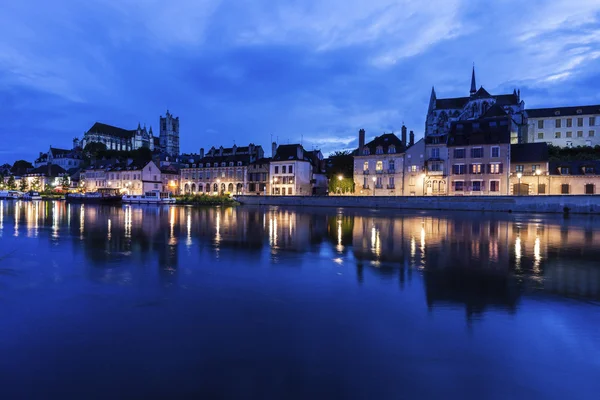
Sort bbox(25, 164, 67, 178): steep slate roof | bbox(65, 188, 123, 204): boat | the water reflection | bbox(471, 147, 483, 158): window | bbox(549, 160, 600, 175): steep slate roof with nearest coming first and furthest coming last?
the water reflection → bbox(549, 160, 600, 175): steep slate roof → bbox(471, 147, 483, 158): window → bbox(65, 188, 123, 204): boat → bbox(25, 164, 67, 178): steep slate roof

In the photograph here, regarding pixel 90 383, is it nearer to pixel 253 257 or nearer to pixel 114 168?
pixel 253 257

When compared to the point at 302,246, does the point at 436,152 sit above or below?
above

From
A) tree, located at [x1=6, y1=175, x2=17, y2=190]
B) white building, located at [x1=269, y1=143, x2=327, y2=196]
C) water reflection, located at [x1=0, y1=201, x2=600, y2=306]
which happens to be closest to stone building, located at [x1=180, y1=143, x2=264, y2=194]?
white building, located at [x1=269, y1=143, x2=327, y2=196]

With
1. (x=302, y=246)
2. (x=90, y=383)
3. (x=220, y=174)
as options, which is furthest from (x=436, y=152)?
(x=90, y=383)

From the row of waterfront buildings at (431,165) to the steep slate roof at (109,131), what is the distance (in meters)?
40.7

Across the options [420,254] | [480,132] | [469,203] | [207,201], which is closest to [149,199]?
[207,201]

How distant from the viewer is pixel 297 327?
7082 millimetres

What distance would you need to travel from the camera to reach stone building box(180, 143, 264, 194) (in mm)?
83938

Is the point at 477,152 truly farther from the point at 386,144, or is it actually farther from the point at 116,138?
the point at 116,138

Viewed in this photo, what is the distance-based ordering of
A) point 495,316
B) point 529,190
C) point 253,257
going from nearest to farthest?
point 495,316, point 253,257, point 529,190

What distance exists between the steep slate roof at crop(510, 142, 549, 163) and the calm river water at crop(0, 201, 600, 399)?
2055 inches

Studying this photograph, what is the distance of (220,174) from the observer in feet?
283

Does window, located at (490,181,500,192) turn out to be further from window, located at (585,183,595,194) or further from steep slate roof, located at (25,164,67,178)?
steep slate roof, located at (25,164,67,178)

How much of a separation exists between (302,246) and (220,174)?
71.6 meters
